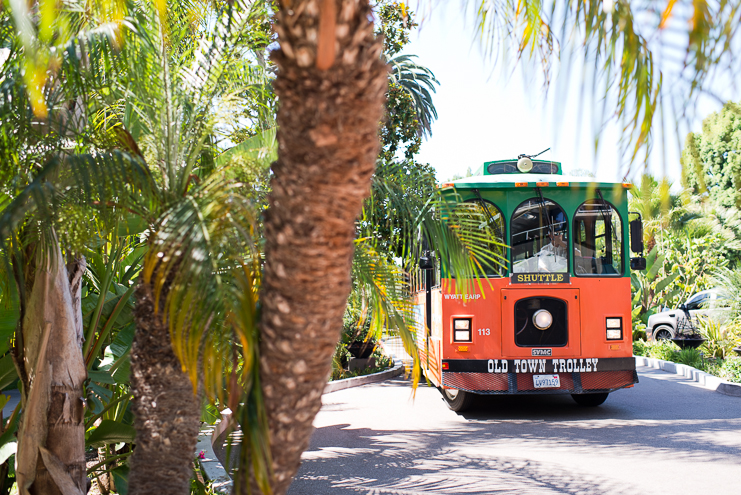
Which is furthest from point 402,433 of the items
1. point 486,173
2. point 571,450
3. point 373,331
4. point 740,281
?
point 740,281

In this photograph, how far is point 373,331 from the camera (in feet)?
15.7

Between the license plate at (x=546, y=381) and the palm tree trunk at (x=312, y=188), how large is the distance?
6.21 metres

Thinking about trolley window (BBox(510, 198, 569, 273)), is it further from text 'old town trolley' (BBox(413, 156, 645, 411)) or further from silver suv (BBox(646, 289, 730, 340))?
silver suv (BBox(646, 289, 730, 340))

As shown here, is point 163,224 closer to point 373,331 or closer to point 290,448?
point 290,448

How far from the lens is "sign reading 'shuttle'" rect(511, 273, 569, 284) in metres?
8.49

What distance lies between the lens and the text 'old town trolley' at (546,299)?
27.2 ft

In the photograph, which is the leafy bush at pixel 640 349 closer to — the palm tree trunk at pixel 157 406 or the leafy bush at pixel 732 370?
the leafy bush at pixel 732 370

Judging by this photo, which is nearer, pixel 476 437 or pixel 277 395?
pixel 277 395

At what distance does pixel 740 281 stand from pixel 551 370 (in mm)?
7793

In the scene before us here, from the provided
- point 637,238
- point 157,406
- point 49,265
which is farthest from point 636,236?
point 49,265

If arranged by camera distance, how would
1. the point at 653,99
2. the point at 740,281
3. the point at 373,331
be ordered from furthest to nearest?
1. the point at 740,281
2. the point at 373,331
3. the point at 653,99

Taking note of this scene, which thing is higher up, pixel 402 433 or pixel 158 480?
pixel 158 480

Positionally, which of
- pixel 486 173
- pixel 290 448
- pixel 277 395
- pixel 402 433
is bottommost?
pixel 402 433

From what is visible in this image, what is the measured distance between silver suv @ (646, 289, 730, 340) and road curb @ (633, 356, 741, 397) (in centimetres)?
155
